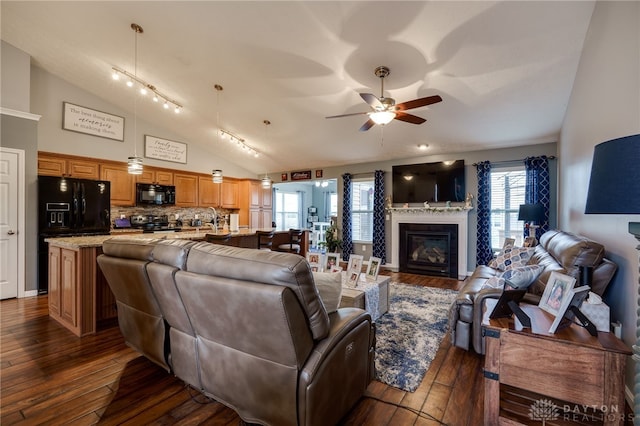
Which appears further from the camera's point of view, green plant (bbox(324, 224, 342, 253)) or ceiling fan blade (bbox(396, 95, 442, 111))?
green plant (bbox(324, 224, 342, 253))

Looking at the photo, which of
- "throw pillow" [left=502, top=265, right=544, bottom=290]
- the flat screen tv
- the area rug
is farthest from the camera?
the flat screen tv

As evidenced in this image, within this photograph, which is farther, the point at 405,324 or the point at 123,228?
the point at 123,228

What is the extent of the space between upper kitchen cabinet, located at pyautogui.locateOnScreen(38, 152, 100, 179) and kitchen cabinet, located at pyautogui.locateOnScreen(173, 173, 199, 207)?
5.11 ft

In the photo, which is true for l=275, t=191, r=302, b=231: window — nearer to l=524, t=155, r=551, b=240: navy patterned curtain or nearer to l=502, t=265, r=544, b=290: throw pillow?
l=524, t=155, r=551, b=240: navy patterned curtain

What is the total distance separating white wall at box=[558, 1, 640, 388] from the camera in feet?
6.08

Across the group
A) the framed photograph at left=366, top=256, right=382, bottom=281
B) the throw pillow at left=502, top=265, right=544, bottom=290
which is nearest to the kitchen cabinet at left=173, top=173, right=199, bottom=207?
the framed photograph at left=366, top=256, right=382, bottom=281

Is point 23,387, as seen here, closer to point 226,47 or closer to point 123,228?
point 226,47

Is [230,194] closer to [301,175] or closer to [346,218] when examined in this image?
[301,175]

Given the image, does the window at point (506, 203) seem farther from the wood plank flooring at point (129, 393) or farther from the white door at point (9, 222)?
the white door at point (9, 222)

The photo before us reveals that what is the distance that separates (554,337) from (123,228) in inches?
264

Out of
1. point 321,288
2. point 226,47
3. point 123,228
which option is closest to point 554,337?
point 321,288

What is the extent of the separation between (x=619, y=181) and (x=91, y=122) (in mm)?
7236

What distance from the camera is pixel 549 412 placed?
148cm

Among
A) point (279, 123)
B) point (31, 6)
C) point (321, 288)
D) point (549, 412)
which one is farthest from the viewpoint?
point (279, 123)
